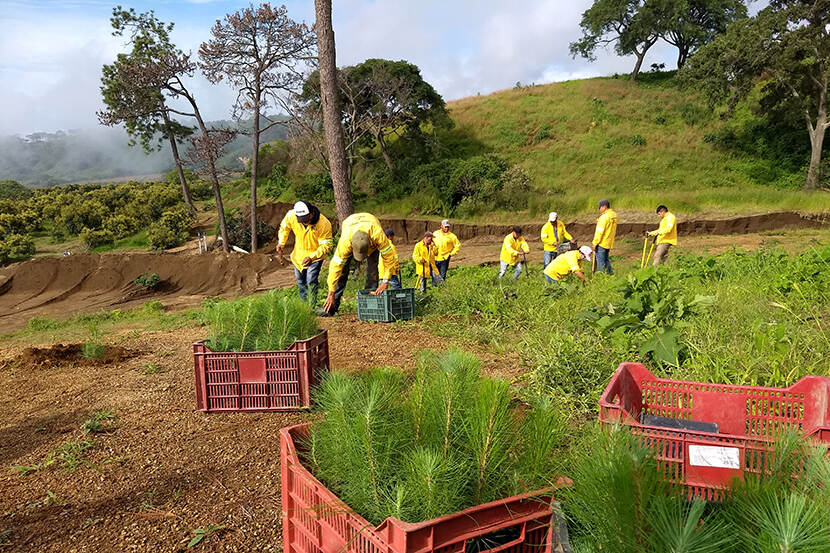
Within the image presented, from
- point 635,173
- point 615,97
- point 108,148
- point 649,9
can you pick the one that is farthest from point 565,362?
point 108,148

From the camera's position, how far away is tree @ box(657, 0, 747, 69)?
102 feet

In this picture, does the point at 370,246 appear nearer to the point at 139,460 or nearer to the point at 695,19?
the point at 139,460

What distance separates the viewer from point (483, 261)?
1540 centimetres

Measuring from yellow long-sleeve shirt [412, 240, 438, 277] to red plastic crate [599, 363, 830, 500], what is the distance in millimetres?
7081

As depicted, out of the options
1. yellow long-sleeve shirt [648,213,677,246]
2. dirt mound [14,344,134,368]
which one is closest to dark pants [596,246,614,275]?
yellow long-sleeve shirt [648,213,677,246]

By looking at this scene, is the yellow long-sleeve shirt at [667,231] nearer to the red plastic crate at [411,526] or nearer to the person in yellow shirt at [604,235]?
the person in yellow shirt at [604,235]

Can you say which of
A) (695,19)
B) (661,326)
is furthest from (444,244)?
(695,19)

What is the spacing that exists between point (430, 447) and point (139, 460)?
97.7 inches

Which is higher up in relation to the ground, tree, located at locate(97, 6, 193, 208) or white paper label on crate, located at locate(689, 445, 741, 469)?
tree, located at locate(97, 6, 193, 208)

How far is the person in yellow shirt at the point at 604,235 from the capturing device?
963 cm

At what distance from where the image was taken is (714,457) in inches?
76.0

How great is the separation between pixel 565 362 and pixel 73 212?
24.5 meters

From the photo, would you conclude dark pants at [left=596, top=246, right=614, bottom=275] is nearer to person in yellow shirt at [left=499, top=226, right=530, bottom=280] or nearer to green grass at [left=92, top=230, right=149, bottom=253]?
person in yellow shirt at [left=499, top=226, right=530, bottom=280]

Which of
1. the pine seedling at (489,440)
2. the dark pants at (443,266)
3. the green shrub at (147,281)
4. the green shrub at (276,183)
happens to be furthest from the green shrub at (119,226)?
the pine seedling at (489,440)
